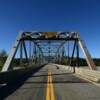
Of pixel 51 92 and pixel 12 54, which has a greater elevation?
pixel 12 54

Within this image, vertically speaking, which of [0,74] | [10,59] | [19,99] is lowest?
[19,99]

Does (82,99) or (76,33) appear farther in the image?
(76,33)

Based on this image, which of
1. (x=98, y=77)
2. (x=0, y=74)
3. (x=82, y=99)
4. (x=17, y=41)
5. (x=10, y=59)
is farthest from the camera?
(x=17, y=41)

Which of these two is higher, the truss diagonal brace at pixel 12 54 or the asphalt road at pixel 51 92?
the truss diagonal brace at pixel 12 54

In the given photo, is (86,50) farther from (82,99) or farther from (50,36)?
(82,99)

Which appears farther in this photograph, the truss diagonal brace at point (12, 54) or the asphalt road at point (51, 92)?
the truss diagonal brace at point (12, 54)

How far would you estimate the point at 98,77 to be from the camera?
24906 mm

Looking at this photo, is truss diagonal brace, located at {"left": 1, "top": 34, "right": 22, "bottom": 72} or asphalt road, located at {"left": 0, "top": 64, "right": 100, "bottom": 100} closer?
asphalt road, located at {"left": 0, "top": 64, "right": 100, "bottom": 100}

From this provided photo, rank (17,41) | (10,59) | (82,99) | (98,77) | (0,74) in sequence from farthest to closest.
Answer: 1. (17,41)
2. (10,59)
3. (98,77)
4. (0,74)
5. (82,99)

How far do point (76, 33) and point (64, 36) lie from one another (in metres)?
2.00

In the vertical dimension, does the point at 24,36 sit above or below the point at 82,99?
above

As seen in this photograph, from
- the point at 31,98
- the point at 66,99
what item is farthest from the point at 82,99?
the point at 31,98

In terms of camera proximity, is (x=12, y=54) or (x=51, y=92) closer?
(x=51, y=92)

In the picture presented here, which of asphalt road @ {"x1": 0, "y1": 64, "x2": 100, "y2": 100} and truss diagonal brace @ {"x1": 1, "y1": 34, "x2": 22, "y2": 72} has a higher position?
truss diagonal brace @ {"x1": 1, "y1": 34, "x2": 22, "y2": 72}
